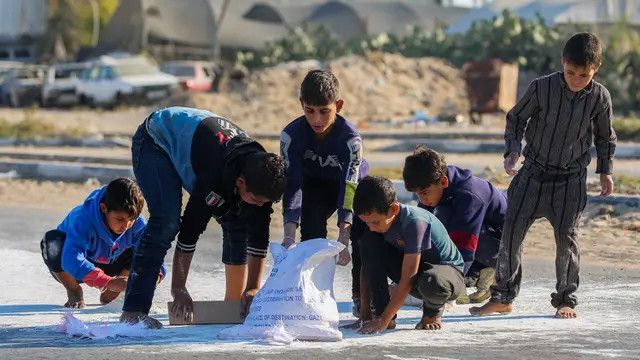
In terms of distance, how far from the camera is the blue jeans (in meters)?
6.84

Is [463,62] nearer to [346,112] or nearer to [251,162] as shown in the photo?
[346,112]

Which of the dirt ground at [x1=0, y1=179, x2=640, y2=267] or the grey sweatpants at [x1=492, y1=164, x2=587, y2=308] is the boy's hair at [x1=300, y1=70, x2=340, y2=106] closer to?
the grey sweatpants at [x1=492, y1=164, x2=587, y2=308]

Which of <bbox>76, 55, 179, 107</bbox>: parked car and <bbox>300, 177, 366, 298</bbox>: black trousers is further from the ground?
<bbox>300, 177, 366, 298</bbox>: black trousers

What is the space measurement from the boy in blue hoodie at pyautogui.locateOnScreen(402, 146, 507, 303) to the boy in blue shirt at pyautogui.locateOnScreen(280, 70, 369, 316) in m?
0.32

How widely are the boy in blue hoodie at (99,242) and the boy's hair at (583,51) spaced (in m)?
2.40

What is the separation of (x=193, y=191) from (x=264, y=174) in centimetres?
49

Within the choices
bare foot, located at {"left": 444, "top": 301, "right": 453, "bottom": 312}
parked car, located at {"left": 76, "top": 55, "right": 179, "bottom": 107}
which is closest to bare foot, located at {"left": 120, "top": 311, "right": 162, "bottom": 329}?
bare foot, located at {"left": 444, "top": 301, "right": 453, "bottom": 312}

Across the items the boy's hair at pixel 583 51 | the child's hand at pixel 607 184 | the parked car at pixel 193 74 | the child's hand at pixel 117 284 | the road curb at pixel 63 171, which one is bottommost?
the parked car at pixel 193 74

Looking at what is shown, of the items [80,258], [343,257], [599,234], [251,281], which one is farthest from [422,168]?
[599,234]

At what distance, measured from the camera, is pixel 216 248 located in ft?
35.9

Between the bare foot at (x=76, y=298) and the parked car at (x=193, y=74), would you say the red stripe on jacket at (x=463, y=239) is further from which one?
the parked car at (x=193, y=74)

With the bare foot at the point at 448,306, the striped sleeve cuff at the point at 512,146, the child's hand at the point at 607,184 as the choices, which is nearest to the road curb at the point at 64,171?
the bare foot at the point at 448,306

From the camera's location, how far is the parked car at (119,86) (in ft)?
126

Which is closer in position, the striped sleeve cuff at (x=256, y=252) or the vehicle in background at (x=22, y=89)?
the striped sleeve cuff at (x=256, y=252)
